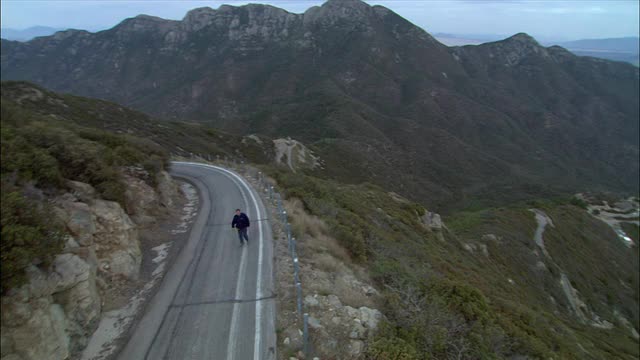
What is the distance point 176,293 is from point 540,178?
182757mm

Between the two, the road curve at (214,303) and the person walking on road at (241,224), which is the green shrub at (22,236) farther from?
the person walking on road at (241,224)

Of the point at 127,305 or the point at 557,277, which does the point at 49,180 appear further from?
the point at 557,277

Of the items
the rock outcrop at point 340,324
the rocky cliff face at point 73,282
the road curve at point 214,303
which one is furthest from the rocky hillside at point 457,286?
the rocky cliff face at point 73,282

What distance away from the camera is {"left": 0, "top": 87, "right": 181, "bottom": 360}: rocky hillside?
571 centimetres

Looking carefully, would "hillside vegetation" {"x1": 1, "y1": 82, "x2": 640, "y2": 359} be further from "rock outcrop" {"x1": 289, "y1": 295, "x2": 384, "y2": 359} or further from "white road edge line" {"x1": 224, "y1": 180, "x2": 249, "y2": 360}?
"white road edge line" {"x1": 224, "y1": 180, "x2": 249, "y2": 360}

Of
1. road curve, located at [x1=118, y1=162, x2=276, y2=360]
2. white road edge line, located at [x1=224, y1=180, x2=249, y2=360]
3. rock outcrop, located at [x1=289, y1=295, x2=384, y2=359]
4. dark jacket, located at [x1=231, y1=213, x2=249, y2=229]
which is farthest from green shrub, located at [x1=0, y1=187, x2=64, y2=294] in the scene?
dark jacket, located at [x1=231, y1=213, x2=249, y2=229]

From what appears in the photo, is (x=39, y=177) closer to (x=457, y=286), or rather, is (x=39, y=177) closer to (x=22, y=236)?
(x=22, y=236)

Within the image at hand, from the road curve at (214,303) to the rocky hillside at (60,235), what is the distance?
1.15 m

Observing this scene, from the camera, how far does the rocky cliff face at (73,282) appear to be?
5.54 metres

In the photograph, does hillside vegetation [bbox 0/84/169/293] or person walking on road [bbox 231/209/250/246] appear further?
person walking on road [bbox 231/209/250/246]

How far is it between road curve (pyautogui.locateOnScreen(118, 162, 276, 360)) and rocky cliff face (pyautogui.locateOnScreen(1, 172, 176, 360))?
1042 mm

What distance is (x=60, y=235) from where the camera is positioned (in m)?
6.95

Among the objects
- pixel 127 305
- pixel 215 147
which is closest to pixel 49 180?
pixel 127 305

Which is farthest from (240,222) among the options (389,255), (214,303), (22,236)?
(22,236)
